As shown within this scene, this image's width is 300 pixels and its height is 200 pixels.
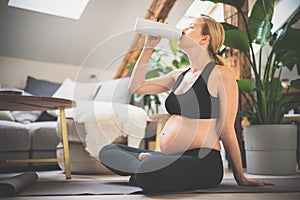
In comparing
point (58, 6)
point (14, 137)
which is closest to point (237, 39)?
point (14, 137)

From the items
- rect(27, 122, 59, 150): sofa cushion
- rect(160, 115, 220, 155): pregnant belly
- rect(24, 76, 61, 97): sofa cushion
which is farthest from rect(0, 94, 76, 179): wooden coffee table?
rect(24, 76, 61, 97): sofa cushion

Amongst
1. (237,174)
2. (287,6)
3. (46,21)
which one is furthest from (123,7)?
(237,174)

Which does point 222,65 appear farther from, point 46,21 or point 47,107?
point 46,21

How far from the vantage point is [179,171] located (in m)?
1.40

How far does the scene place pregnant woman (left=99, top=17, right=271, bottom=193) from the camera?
4.63 ft

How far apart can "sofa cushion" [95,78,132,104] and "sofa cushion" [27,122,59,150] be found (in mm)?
488

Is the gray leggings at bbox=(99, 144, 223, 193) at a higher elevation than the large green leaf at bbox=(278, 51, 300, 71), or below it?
below

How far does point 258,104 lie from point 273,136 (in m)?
0.23

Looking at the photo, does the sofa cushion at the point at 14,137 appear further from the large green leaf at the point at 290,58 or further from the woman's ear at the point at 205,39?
the large green leaf at the point at 290,58

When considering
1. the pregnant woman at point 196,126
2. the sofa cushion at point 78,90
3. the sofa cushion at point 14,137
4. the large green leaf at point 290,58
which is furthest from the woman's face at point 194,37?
the sofa cushion at point 14,137

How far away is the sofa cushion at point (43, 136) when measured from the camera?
266 cm

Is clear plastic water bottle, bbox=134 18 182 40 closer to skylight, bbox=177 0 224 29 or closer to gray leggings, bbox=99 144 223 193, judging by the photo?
gray leggings, bbox=99 144 223 193

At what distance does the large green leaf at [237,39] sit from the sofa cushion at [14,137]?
61.6 inches

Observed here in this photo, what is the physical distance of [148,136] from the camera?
2.62 metres
